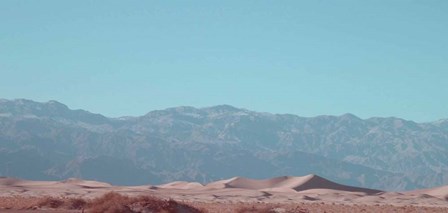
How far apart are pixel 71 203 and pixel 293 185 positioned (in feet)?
216

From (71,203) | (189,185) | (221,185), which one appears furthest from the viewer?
(189,185)

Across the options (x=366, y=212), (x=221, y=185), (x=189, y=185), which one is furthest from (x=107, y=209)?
(x=189, y=185)

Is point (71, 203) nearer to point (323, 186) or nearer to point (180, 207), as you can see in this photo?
point (180, 207)

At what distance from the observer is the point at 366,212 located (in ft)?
162

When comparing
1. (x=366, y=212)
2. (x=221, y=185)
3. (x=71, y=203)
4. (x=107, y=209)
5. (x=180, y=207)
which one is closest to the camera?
(x=107, y=209)

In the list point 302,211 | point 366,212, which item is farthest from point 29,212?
point 366,212

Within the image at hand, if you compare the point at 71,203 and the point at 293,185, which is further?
the point at 293,185

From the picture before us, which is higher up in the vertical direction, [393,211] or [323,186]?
[323,186]

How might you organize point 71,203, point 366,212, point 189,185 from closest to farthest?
point 71,203 → point 366,212 → point 189,185

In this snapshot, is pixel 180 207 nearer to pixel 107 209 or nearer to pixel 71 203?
pixel 107 209

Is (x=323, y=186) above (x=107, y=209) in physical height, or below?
above

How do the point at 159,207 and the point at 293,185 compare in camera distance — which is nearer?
the point at 159,207

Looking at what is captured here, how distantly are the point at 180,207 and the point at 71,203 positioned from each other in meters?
9.08

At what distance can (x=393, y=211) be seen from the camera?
5053cm
